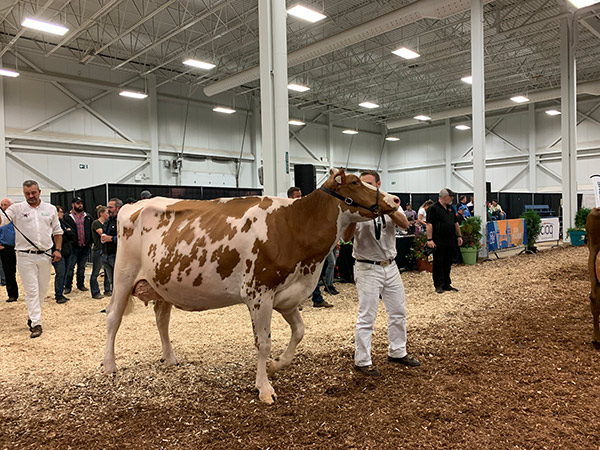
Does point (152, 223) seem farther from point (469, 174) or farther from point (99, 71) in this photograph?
point (469, 174)

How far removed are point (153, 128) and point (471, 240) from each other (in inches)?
616

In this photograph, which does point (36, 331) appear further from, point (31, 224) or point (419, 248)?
point (419, 248)

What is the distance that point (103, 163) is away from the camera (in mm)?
19562

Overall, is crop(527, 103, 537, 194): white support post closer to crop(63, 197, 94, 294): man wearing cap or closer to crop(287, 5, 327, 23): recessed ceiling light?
crop(287, 5, 327, 23): recessed ceiling light

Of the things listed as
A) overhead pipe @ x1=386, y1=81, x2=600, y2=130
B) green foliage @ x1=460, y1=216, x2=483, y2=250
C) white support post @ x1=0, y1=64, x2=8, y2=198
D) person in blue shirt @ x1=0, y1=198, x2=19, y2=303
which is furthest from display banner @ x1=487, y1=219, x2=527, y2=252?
white support post @ x1=0, y1=64, x2=8, y2=198

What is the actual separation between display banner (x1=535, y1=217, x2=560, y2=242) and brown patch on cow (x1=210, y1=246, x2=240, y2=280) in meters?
15.5

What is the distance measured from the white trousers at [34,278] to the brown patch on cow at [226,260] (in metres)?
3.58

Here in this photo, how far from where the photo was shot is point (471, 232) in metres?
11.8

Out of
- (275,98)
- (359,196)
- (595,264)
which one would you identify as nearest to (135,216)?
(359,196)

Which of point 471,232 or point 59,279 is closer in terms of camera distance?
point 59,279

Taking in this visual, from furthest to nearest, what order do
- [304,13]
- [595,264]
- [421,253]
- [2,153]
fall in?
[2,153], [304,13], [421,253], [595,264]

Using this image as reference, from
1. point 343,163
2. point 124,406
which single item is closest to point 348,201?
point 124,406

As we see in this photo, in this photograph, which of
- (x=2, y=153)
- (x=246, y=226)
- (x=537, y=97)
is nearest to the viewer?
(x=246, y=226)

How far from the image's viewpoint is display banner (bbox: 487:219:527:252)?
43.2ft
